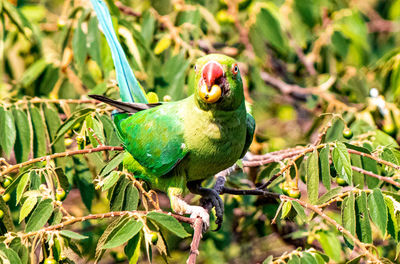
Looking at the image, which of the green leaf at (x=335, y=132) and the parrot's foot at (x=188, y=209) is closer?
the parrot's foot at (x=188, y=209)

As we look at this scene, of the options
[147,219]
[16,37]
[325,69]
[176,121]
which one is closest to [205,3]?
[325,69]

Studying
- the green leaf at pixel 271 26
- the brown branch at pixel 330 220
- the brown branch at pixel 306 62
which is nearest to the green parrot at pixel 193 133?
the brown branch at pixel 330 220

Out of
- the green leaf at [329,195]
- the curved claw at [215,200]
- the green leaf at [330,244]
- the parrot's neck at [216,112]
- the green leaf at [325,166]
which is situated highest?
the parrot's neck at [216,112]

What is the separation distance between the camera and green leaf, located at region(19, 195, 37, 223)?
6.45 ft

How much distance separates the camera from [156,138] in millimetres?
2486

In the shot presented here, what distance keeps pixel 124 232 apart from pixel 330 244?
141cm

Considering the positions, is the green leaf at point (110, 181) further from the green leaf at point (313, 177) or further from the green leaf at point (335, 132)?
the green leaf at point (335, 132)

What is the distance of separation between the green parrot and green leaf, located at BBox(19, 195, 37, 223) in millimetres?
531

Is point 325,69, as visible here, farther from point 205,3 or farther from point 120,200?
point 120,200

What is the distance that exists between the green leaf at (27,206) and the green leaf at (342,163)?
127 cm

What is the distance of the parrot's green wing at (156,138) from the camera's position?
2.38 m

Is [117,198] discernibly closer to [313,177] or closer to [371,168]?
[313,177]

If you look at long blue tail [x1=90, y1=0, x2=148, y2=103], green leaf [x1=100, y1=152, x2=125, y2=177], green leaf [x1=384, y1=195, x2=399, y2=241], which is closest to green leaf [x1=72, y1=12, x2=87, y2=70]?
long blue tail [x1=90, y1=0, x2=148, y2=103]

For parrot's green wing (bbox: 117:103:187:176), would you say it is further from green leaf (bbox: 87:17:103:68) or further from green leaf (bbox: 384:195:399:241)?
green leaf (bbox: 384:195:399:241)
